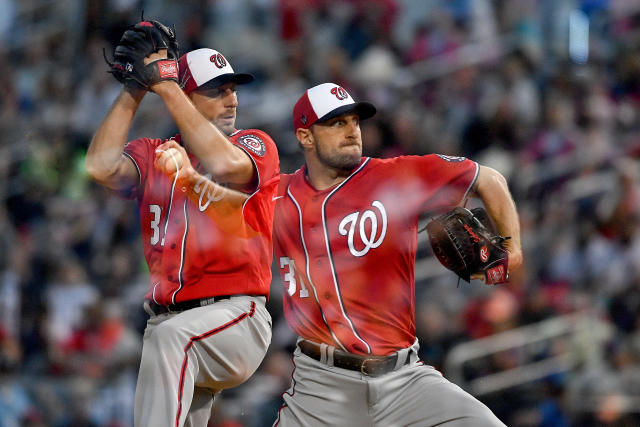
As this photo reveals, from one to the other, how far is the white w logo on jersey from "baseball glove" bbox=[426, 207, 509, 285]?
0.70 feet

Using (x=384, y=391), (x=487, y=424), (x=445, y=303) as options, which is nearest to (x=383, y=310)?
(x=384, y=391)

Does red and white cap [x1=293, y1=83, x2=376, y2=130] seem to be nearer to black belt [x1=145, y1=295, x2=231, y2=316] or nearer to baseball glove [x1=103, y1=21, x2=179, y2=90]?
baseball glove [x1=103, y1=21, x2=179, y2=90]

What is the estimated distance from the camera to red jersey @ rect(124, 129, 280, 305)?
4.21 metres

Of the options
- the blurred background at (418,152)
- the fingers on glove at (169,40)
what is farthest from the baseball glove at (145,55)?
the blurred background at (418,152)

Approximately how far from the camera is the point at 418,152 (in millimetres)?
8859

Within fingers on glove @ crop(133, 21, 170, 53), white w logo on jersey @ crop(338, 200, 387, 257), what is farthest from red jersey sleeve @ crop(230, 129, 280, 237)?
fingers on glove @ crop(133, 21, 170, 53)

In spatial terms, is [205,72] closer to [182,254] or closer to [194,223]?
[194,223]

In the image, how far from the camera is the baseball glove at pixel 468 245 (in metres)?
4.38

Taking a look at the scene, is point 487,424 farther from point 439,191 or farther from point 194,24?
point 194,24

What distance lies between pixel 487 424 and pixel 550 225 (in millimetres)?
5117

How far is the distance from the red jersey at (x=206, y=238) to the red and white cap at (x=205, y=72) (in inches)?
9.6

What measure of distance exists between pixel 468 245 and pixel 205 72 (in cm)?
133

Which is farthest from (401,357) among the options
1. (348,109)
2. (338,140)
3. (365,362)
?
(348,109)

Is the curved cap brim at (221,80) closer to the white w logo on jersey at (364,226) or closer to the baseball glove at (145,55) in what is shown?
the baseball glove at (145,55)
